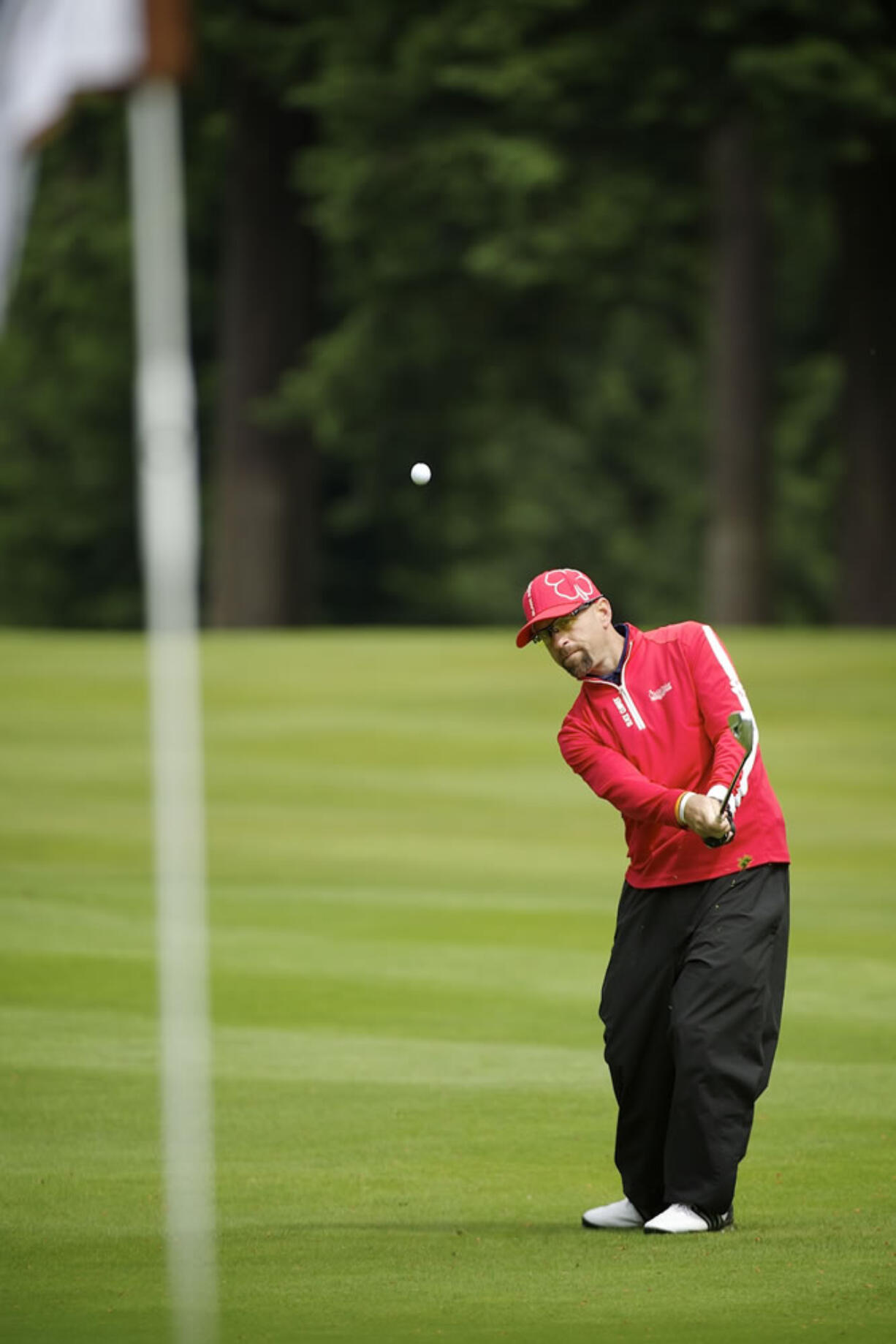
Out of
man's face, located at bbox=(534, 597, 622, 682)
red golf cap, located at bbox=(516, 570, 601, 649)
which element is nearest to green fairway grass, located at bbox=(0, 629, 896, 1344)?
man's face, located at bbox=(534, 597, 622, 682)

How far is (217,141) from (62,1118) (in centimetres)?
2907

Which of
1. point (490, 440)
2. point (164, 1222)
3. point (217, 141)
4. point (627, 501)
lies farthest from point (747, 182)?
point (164, 1222)

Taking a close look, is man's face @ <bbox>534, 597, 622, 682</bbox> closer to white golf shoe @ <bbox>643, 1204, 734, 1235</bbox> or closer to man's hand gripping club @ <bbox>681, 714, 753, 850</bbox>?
man's hand gripping club @ <bbox>681, 714, 753, 850</bbox>

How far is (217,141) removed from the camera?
35.8 meters

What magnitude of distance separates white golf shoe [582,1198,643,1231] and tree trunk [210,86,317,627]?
26077 millimetres

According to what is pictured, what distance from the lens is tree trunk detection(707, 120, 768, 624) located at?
30.4 m

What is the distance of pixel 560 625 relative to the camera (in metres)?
6.71

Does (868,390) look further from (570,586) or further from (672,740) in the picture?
(570,586)

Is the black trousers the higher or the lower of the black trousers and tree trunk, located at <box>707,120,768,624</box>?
the lower

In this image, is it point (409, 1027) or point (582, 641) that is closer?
point (582, 641)

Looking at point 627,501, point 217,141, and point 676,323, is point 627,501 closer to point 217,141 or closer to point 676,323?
point 676,323


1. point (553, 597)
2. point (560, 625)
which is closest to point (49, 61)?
point (553, 597)

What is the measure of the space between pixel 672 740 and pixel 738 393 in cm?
2499

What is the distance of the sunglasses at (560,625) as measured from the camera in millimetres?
6680
